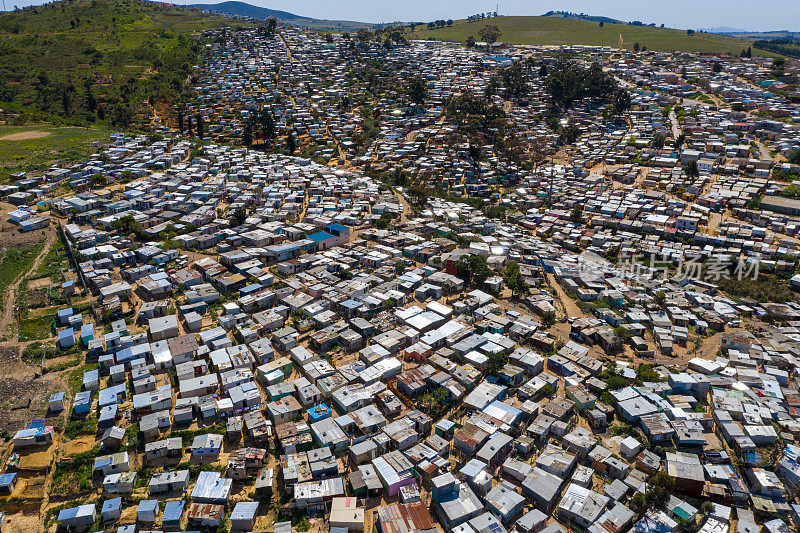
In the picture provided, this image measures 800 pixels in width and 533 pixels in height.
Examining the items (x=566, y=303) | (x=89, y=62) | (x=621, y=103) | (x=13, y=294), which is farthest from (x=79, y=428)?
(x=89, y=62)

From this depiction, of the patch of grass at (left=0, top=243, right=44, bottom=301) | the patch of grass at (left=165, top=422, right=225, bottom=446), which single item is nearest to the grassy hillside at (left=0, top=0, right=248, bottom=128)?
the patch of grass at (left=0, top=243, right=44, bottom=301)

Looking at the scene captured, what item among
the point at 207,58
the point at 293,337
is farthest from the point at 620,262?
the point at 207,58

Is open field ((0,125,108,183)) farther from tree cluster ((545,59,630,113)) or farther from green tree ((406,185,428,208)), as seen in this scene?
tree cluster ((545,59,630,113))

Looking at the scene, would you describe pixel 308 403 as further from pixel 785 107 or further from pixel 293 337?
pixel 785 107

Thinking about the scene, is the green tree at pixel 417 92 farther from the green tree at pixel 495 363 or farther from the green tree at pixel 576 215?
the green tree at pixel 495 363

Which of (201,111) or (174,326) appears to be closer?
(174,326)

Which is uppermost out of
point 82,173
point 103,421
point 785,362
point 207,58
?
point 207,58
